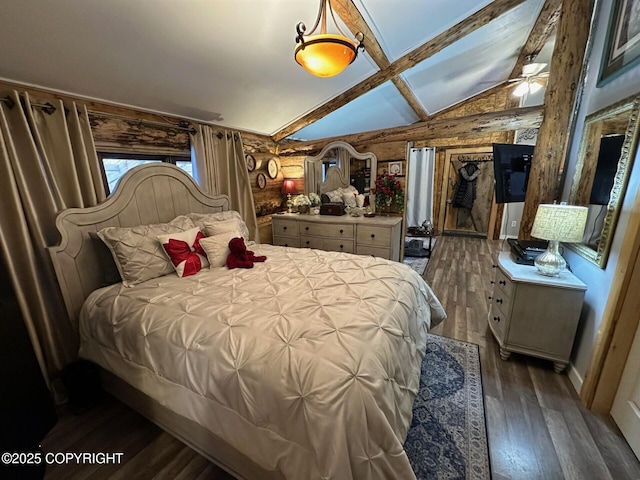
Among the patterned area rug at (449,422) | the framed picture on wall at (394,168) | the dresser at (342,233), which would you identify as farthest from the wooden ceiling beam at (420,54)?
the patterned area rug at (449,422)

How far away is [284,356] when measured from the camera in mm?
1057

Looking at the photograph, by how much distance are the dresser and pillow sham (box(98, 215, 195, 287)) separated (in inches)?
72.1

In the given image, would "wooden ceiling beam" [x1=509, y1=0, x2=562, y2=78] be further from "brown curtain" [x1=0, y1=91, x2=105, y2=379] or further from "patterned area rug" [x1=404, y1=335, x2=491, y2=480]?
"brown curtain" [x1=0, y1=91, x2=105, y2=379]

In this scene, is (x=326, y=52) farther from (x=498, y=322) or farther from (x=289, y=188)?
(x=289, y=188)

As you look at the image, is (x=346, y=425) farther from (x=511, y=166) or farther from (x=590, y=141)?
(x=511, y=166)

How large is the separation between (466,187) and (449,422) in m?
5.57

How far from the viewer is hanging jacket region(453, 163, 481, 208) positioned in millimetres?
5746

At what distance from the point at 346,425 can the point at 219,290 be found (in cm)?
112

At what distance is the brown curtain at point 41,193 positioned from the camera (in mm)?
1613

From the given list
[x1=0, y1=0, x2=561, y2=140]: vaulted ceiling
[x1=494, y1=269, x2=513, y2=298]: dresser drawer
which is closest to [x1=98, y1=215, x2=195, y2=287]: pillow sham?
[x1=0, y1=0, x2=561, y2=140]: vaulted ceiling

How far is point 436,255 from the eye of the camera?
469 centimetres

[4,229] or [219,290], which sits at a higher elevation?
[4,229]

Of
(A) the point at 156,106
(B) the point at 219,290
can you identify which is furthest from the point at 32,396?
(A) the point at 156,106

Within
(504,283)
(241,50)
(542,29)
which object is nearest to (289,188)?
(241,50)
